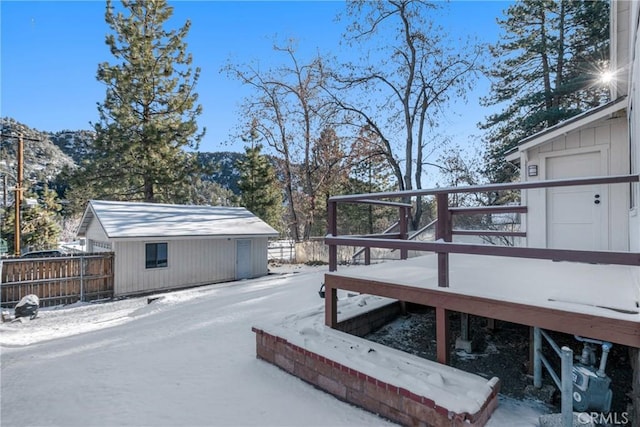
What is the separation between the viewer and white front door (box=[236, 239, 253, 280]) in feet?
43.4

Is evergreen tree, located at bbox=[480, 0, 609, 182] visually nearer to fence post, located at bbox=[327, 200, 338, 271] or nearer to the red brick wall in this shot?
fence post, located at bbox=[327, 200, 338, 271]

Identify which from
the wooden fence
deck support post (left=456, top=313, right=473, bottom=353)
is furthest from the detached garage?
deck support post (left=456, top=313, right=473, bottom=353)

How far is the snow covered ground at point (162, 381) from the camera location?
280 cm

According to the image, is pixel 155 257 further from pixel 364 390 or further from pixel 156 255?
pixel 364 390

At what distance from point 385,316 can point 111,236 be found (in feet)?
29.8

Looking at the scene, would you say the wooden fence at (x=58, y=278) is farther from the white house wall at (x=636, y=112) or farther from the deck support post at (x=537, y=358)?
the white house wall at (x=636, y=112)

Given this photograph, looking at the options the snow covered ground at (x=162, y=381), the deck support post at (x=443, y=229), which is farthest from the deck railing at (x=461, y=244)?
the snow covered ground at (x=162, y=381)

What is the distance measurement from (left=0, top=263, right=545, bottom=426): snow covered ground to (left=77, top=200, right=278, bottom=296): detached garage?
4.25m

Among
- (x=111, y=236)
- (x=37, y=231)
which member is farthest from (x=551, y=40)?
(x=37, y=231)

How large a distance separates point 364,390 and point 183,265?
34.3ft

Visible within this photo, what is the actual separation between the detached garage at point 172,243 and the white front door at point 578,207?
10.4 m

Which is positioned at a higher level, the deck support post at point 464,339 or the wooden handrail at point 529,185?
the wooden handrail at point 529,185

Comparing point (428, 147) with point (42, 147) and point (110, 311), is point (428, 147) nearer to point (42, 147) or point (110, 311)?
point (110, 311)

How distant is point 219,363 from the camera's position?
3.98 metres
